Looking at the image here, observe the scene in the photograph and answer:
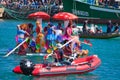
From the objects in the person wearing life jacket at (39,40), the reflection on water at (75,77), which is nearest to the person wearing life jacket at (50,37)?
Answer: the person wearing life jacket at (39,40)

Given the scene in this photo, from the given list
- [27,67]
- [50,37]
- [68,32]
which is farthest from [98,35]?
[27,67]

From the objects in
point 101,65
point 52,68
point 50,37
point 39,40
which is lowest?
point 101,65

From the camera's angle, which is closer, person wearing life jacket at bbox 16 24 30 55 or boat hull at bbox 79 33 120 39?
person wearing life jacket at bbox 16 24 30 55

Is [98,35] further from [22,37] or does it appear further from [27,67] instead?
[27,67]

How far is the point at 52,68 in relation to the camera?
22.6 m

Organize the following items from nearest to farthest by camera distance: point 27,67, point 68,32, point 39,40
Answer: point 27,67 < point 68,32 < point 39,40

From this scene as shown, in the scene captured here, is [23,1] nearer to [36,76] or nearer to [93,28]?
[93,28]

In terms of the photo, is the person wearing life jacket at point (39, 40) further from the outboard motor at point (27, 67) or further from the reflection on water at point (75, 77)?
the outboard motor at point (27, 67)

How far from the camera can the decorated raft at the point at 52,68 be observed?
22.2 meters

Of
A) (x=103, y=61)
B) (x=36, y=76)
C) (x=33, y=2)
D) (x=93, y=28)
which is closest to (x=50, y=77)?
(x=36, y=76)

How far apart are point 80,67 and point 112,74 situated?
6.90ft

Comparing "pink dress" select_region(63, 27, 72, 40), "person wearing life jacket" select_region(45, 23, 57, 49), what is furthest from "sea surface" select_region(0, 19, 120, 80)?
"pink dress" select_region(63, 27, 72, 40)

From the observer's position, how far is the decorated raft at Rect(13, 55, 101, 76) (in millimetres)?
22177

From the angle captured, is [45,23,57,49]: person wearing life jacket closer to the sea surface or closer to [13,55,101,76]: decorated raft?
the sea surface
